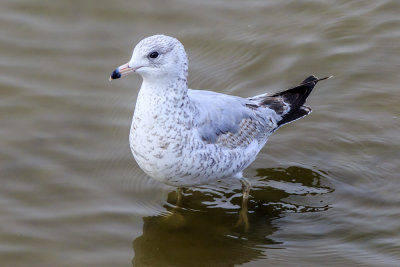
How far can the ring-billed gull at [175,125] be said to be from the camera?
559 centimetres

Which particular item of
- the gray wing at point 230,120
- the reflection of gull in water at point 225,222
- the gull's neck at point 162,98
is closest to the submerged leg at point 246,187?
the reflection of gull in water at point 225,222

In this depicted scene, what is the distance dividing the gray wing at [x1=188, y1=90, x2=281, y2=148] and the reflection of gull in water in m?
0.49

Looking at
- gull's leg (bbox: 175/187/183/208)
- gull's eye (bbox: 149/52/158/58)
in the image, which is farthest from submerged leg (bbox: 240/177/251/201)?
gull's eye (bbox: 149/52/158/58)

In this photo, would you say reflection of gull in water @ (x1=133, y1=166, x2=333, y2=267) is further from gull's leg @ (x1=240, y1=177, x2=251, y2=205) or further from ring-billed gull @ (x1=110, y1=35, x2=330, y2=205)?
ring-billed gull @ (x1=110, y1=35, x2=330, y2=205)

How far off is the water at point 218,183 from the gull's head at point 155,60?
1294 millimetres

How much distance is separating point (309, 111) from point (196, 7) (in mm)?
2314

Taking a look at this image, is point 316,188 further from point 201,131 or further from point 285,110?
point 201,131

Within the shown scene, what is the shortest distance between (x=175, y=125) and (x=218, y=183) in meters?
1.33

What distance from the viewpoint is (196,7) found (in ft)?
28.5

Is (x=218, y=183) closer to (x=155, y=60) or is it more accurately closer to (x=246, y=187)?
(x=246, y=187)

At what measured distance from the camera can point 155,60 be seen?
5582 mm

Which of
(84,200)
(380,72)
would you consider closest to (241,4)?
(380,72)

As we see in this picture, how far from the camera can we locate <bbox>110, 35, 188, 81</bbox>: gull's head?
5.51 metres

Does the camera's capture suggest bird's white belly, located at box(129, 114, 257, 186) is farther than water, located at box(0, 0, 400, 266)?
No
